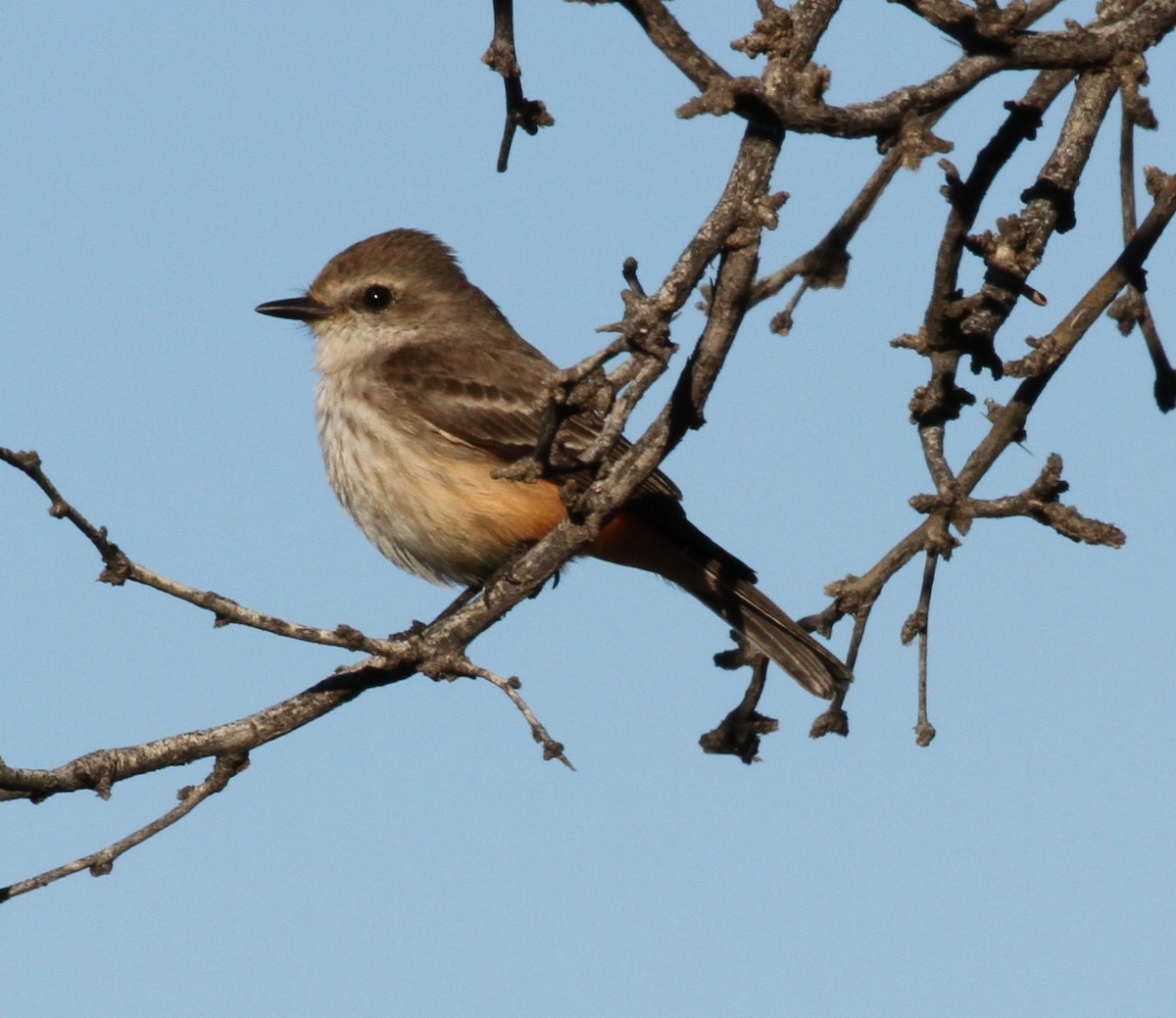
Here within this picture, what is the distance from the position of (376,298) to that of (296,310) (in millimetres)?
495

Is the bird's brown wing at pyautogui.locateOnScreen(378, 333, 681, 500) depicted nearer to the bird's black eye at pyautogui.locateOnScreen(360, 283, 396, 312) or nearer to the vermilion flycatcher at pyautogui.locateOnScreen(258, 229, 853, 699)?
the vermilion flycatcher at pyautogui.locateOnScreen(258, 229, 853, 699)

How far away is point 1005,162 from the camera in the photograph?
647cm

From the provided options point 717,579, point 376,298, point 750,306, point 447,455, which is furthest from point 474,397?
point 750,306

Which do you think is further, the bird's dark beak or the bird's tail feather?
the bird's dark beak

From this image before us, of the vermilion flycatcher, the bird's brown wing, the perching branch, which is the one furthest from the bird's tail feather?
the perching branch

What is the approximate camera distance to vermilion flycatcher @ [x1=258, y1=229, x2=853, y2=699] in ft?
28.6

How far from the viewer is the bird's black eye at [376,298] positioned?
10320 mm

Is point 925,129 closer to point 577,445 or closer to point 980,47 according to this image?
point 980,47

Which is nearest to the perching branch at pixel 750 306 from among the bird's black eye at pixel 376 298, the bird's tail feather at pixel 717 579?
the bird's tail feather at pixel 717 579

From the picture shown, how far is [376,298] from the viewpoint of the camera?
10.3 m

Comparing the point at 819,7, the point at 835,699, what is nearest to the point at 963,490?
the point at 835,699

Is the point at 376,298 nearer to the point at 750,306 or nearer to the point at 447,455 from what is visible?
the point at 447,455

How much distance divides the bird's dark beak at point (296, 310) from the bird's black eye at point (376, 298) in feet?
0.81

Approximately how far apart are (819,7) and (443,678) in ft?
8.75
